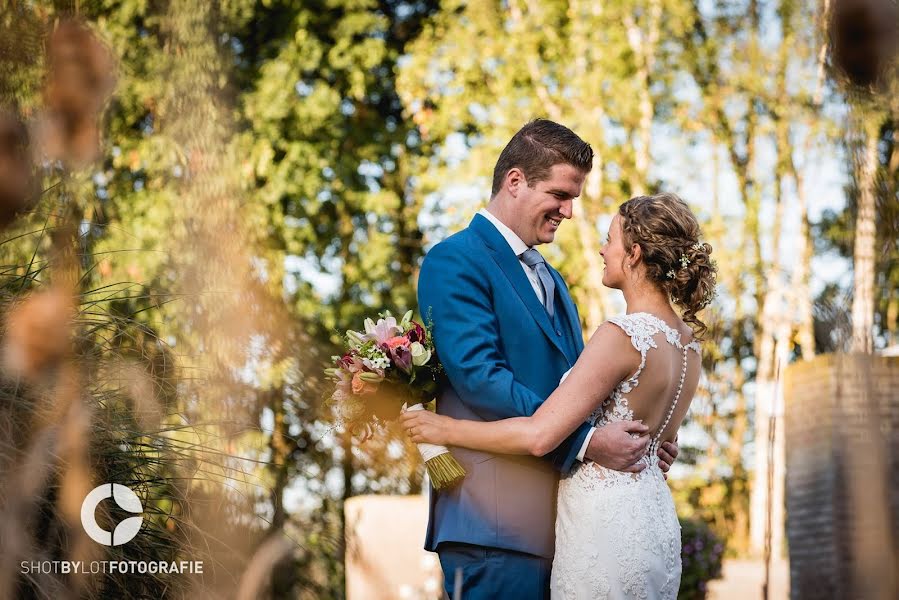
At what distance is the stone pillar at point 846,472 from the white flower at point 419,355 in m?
1.06

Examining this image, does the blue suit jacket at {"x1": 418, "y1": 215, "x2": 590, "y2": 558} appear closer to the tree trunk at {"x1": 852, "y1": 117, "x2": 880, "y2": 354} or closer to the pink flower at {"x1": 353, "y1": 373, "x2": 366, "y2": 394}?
the pink flower at {"x1": 353, "y1": 373, "x2": 366, "y2": 394}

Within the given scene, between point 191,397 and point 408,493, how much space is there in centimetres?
662

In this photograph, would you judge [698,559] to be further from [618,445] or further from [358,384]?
[358,384]

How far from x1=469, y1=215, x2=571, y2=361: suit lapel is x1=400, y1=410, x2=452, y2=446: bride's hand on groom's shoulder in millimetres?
406

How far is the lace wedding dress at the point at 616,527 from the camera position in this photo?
293 centimetres

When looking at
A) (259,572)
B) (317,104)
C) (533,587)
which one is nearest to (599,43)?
(317,104)

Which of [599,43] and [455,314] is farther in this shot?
[599,43]

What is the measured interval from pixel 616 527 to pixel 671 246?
0.81m

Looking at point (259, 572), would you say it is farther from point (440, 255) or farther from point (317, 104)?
point (317, 104)

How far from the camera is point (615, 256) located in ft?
10.4

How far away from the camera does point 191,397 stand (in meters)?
3.32

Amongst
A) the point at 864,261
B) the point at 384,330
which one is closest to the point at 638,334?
the point at 384,330

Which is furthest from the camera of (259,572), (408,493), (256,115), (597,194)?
(597,194)

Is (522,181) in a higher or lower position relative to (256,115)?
lower
